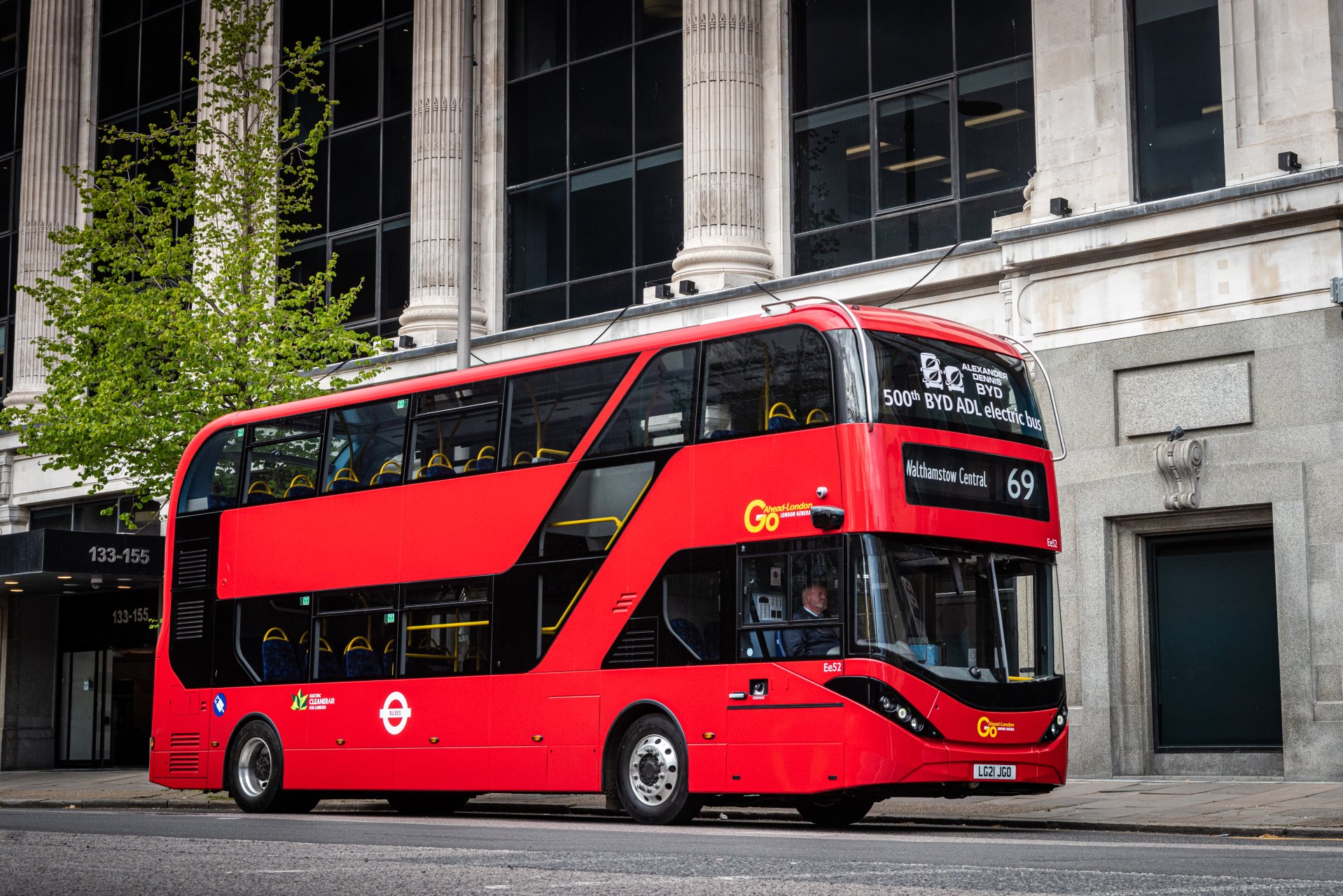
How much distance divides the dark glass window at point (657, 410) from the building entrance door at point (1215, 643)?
8.19 metres

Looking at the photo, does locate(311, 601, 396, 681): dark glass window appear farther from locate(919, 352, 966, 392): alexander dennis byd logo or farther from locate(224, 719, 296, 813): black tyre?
locate(919, 352, 966, 392): alexander dennis byd logo

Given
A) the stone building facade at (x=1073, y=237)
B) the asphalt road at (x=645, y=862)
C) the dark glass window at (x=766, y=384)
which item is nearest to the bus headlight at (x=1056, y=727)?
the asphalt road at (x=645, y=862)

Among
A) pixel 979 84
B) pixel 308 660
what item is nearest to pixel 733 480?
pixel 308 660

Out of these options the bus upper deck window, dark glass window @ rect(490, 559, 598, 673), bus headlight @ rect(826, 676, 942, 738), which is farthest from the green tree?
bus headlight @ rect(826, 676, 942, 738)

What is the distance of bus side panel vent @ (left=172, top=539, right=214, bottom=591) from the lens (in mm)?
20094

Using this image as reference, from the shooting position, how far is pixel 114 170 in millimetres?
25609

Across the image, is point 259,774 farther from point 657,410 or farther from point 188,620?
point 657,410

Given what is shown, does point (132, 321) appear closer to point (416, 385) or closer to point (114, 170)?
point (114, 170)

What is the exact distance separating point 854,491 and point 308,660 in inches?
302

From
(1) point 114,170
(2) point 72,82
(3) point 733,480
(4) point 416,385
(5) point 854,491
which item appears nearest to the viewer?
(5) point 854,491

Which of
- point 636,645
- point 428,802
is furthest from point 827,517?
point 428,802

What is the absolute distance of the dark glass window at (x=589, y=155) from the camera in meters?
27.2

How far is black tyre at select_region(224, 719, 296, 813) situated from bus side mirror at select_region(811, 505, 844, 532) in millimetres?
8029

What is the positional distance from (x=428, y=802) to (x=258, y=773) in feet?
6.74
